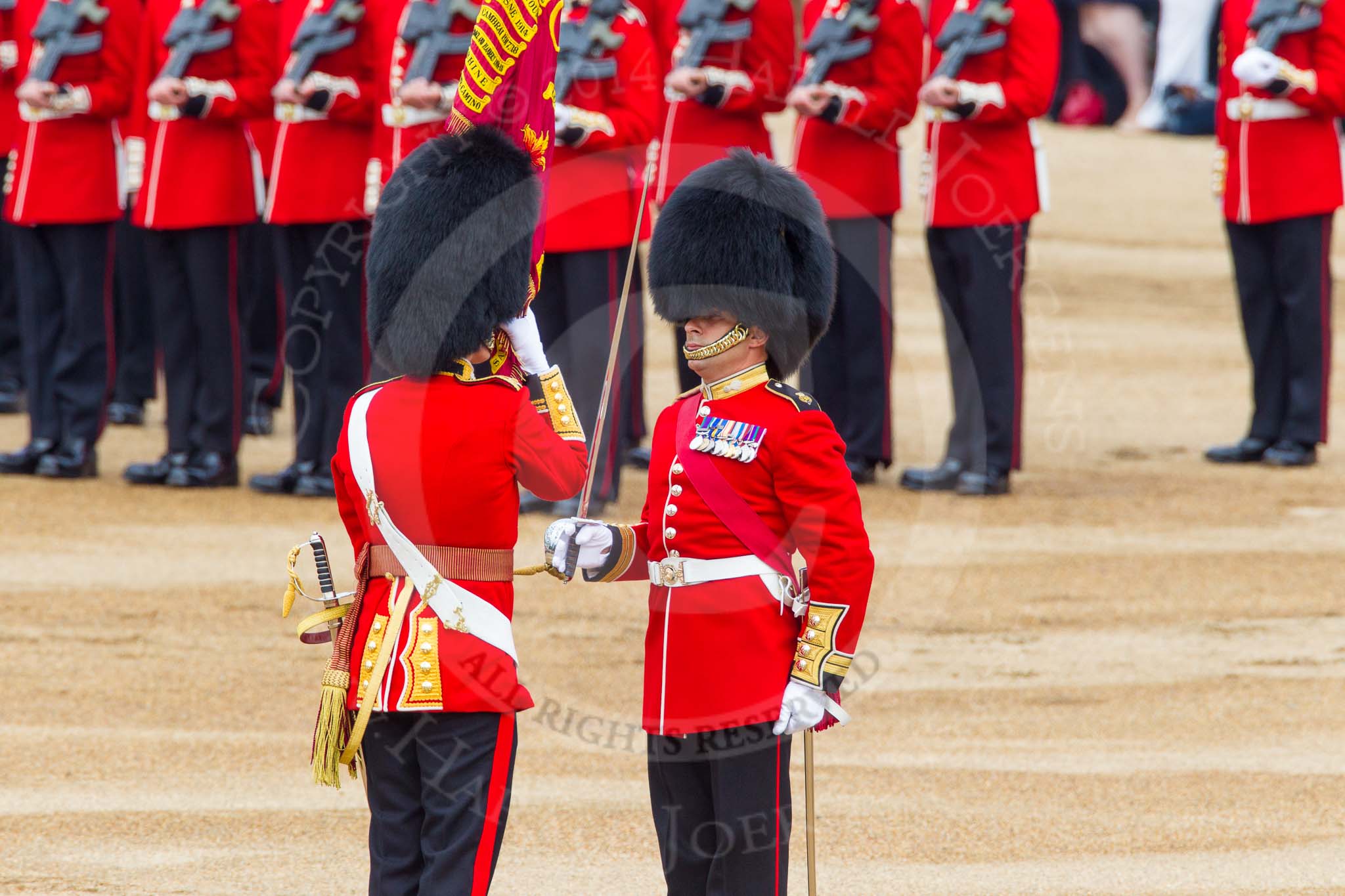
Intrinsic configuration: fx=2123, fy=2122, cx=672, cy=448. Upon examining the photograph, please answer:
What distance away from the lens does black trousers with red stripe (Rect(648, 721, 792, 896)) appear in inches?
117

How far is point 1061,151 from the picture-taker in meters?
14.9

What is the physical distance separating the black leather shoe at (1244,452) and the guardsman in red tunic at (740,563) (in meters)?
4.82

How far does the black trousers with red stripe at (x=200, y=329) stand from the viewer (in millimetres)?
6766

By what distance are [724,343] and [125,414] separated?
562 cm

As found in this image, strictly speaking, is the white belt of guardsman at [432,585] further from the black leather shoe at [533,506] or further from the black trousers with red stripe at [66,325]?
the black trousers with red stripe at [66,325]

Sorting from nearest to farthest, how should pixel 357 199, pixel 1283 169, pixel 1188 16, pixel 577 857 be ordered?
pixel 577 857, pixel 357 199, pixel 1283 169, pixel 1188 16

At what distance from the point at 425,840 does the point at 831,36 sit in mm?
4397

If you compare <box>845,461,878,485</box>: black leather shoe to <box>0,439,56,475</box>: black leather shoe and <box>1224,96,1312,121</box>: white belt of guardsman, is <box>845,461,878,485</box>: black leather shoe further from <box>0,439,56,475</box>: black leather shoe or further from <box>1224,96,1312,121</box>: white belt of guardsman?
<box>0,439,56,475</box>: black leather shoe

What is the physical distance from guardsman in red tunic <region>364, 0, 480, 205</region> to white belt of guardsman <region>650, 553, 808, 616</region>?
330 centimetres

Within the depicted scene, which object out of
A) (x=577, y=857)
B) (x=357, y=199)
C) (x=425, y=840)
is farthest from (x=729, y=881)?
(x=357, y=199)

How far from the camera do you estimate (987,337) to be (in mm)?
6879

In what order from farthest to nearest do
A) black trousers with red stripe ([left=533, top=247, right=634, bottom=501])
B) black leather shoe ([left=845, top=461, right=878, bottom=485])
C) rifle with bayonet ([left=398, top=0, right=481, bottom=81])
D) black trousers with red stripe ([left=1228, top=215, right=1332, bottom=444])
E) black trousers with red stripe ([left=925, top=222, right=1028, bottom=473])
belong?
black trousers with red stripe ([left=1228, top=215, right=1332, bottom=444]) → black leather shoe ([left=845, top=461, right=878, bottom=485]) → black trousers with red stripe ([left=925, top=222, right=1028, bottom=473]) → black trousers with red stripe ([left=533, top=247, right=634, bottom=501]) → rifle with bayonet ([left=398, top=0, right=481, bottom=81])

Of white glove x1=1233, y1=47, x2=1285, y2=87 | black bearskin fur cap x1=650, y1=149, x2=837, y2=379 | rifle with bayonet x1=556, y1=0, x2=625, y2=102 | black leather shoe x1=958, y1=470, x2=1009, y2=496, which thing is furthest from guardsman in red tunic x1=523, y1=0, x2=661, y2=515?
black bearskin fur cap x1=650, y1=149, x2=837, y2=379

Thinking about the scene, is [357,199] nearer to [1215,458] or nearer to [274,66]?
[274,66]
